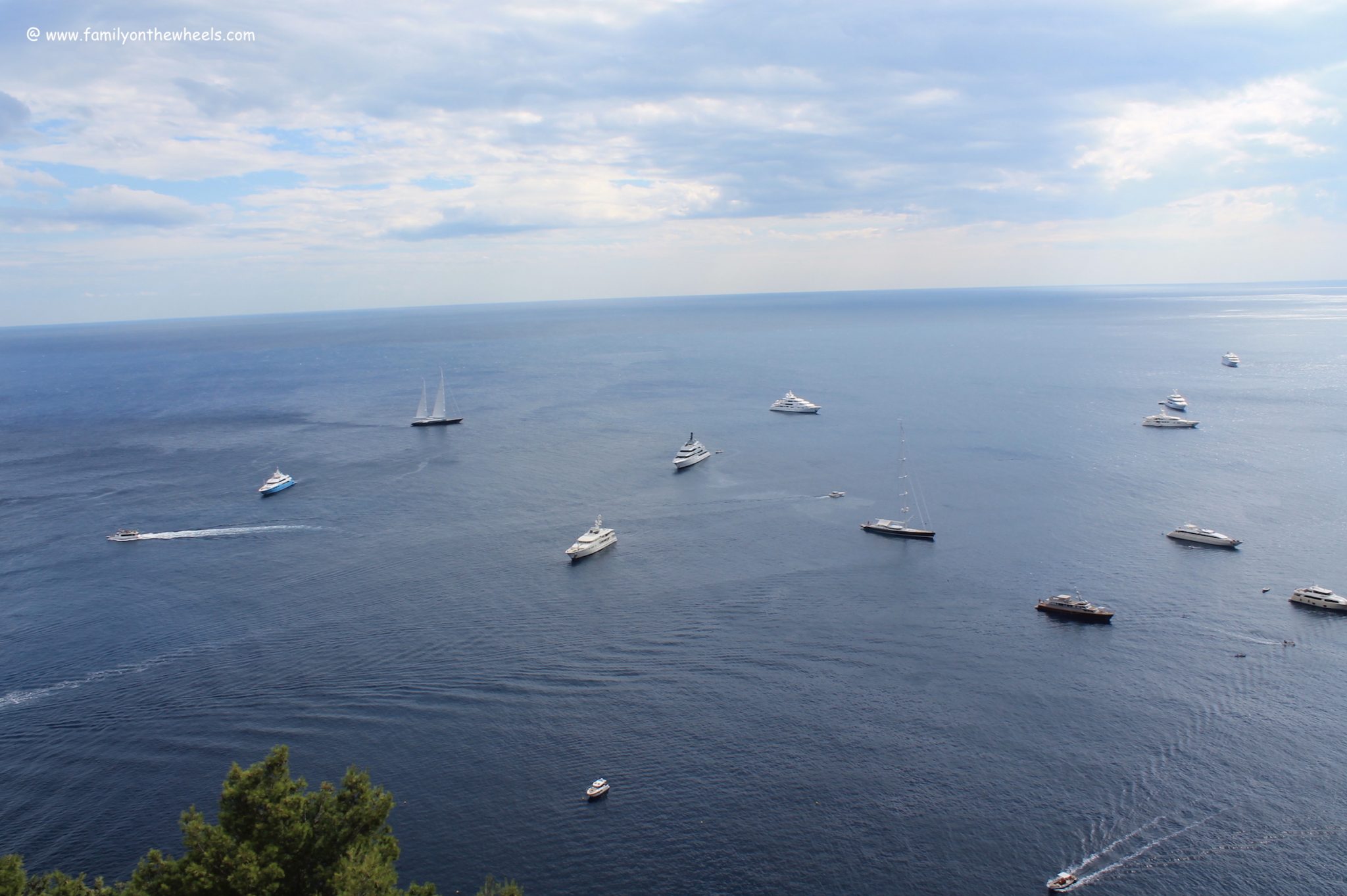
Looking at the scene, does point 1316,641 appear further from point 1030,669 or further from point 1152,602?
point 1030,669

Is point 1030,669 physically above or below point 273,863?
below

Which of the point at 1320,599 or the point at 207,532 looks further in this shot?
the point at 207,532

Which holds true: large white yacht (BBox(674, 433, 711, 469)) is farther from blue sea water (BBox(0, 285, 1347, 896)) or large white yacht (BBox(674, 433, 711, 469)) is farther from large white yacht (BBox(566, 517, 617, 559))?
large white yacht (BBox(566, 517, 617, 559))

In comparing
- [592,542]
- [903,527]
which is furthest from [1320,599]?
[592,542]

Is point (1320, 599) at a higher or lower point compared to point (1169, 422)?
lower

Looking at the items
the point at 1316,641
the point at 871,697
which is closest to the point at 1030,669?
the point at 871,697

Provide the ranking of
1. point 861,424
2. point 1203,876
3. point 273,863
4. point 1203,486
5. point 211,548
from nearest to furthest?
point 273,863
point 1203,876
point 211,548
point 1203,486
point 861,424

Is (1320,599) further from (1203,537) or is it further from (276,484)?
(276,484)
